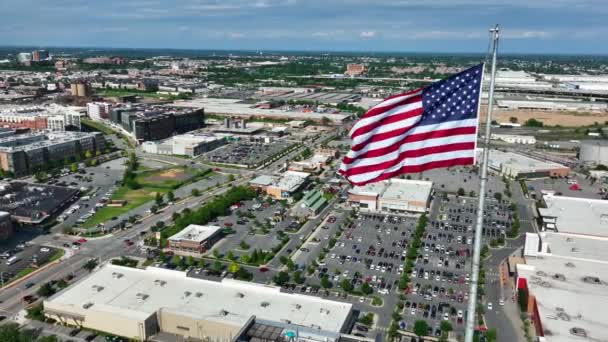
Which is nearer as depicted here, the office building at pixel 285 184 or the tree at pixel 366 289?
the tree at pixel 366 289

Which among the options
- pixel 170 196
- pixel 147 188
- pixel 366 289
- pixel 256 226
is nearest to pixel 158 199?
pixel 170 196

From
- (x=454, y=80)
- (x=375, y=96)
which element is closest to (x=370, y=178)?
(x=454, y=80)

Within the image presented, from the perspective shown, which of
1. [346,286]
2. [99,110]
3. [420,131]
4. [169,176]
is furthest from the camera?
[99,110]

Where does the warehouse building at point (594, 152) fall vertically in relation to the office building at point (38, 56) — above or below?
below

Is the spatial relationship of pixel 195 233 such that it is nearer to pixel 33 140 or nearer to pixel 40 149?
pixel 40 149

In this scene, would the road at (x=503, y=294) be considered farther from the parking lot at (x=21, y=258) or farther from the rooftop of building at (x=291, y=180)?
the parking lot at (x=21, y=258)

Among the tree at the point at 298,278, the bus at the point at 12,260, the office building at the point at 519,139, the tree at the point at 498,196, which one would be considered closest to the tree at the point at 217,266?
the tree at the point at 298,278
